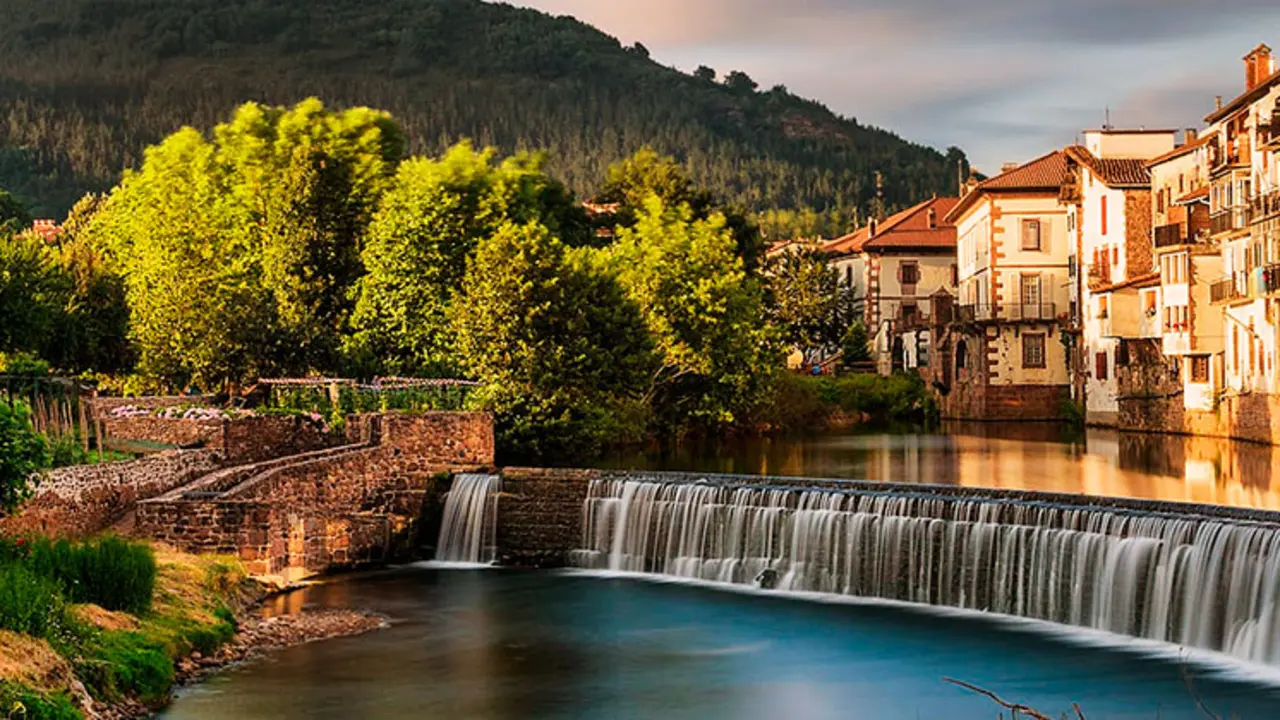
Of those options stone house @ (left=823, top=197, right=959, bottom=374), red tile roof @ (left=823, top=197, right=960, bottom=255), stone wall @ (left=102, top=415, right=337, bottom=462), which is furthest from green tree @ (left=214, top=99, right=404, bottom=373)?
red tile roof @ (left=823, top=197, right=960, bottom=255)

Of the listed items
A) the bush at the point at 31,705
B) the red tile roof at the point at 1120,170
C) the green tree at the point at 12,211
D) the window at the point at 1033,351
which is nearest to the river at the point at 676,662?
the bush at the point at 31,705

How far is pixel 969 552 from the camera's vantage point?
96.1 ft

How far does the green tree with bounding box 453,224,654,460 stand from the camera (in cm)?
4794

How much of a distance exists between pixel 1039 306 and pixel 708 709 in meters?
56.2

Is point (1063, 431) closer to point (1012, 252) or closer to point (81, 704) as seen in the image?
point (1012, 252)

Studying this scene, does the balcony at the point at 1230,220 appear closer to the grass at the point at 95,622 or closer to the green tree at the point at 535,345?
the green tree at the point at 535,345

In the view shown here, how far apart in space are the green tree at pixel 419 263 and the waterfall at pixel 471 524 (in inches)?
456

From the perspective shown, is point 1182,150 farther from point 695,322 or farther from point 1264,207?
point 695,322

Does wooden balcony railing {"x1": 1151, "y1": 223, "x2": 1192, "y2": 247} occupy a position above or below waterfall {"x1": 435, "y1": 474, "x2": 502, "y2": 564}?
above

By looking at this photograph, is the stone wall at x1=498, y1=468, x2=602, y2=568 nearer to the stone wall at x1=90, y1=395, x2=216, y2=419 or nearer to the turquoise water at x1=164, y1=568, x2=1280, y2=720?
the turquoise water at x1=164, y1=568, x2=1280, y2=720

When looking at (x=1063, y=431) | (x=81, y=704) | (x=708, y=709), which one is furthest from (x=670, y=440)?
(x=81, y=704)

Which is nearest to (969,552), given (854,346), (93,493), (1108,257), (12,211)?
(93,493)

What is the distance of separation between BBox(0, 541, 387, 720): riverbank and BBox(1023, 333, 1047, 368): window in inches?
2018

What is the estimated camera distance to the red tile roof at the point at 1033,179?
75312mm
